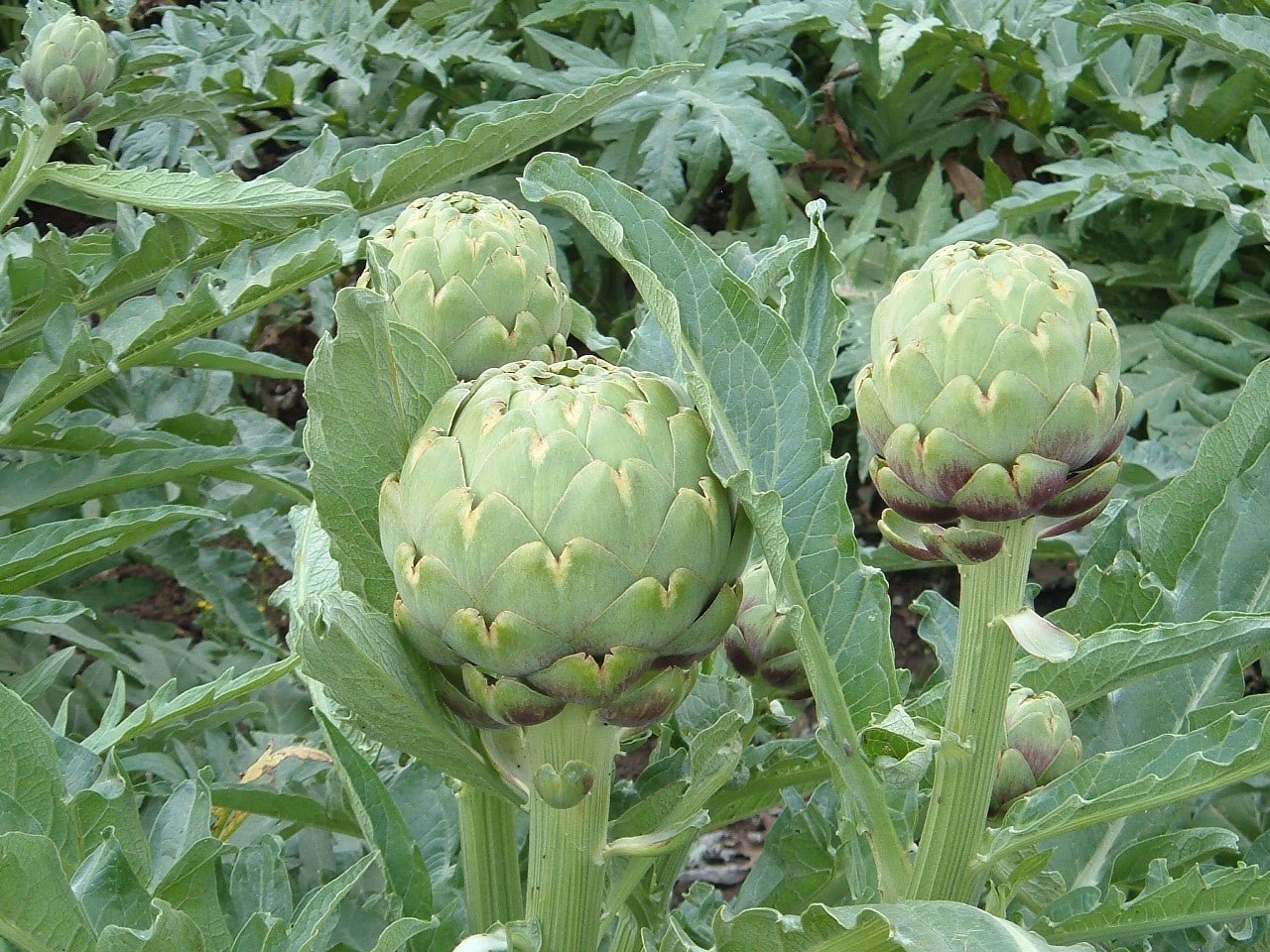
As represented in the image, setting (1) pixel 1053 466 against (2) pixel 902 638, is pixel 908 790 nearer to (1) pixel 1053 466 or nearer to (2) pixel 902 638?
(1) pixel 1053 466

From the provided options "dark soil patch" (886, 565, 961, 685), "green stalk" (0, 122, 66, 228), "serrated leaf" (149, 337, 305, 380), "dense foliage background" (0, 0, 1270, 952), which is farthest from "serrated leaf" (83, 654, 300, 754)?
"dark soil patch" (886, 565, 961, 685)

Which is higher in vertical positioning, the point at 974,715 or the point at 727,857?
the point at 974,715

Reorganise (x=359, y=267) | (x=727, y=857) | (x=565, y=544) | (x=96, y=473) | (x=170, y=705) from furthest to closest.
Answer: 1. (x=359, y=267)
2. (x=727, y=857)
3. (x=96, y=473)
4. (x=170, y=705)
5. (x=565, y=544)

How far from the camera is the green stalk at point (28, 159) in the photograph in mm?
940

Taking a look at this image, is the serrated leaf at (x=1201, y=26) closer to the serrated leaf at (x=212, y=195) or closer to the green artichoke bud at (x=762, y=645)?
the serrated leaf at (x=212, y=195)

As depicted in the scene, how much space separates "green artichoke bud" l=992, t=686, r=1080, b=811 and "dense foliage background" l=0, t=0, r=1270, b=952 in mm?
53

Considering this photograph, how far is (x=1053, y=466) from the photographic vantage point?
1.29ft

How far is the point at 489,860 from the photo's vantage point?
1.57 ft

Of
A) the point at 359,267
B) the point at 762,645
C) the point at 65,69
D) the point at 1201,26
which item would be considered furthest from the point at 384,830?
the point at 359,267

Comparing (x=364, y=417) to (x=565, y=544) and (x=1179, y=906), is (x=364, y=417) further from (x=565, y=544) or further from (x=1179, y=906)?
(x=1179, y=906)

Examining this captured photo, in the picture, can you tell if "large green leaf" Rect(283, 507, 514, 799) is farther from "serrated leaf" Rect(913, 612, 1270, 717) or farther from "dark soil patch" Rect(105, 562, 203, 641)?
"dark soil patch" Rect(105, 562, 203, 641)

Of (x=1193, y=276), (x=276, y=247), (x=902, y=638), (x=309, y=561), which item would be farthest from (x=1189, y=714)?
(x=902, y=638)

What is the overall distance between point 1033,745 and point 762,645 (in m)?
0.11

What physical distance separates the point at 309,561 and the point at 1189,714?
344 mm
